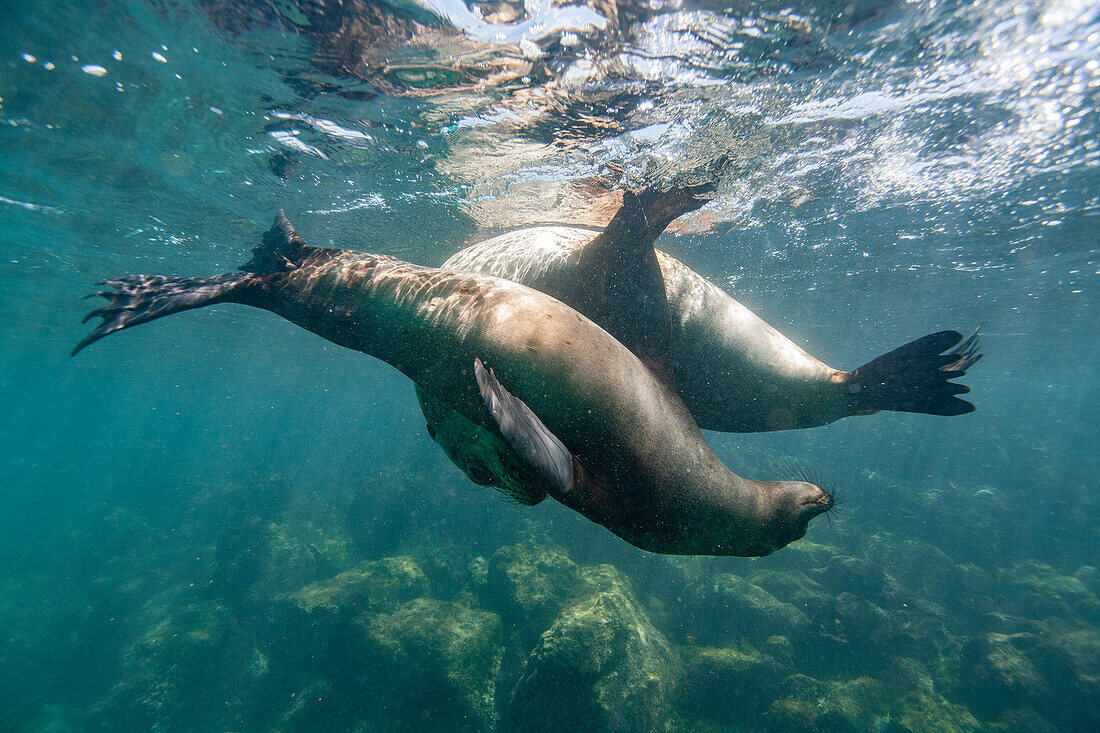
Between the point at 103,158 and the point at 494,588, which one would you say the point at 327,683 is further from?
the point at 103,158

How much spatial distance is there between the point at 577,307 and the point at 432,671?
9.86 meters

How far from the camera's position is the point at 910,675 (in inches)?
417

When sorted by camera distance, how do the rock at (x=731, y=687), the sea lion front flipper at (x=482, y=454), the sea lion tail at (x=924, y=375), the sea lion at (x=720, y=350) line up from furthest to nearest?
the rock at (x=731, y=687) < the sea lion at (x=720, y=350) < the sea lion tail at (x=924, y=375) < the sea lion front flipper at (x=482, y=454)

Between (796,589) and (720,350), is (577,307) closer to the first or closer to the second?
(720,350)

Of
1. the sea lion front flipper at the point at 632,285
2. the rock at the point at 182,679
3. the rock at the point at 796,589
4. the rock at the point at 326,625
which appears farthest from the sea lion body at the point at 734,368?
the rock at the point at 182,679

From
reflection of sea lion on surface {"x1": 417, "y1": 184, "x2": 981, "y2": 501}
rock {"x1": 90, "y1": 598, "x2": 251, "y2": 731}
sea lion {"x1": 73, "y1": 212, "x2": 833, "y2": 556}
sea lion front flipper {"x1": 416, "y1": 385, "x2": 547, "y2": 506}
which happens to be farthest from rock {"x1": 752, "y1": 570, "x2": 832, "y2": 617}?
rock {"x1": 90, "y1": 598, "x2": 251, "y2": 731}

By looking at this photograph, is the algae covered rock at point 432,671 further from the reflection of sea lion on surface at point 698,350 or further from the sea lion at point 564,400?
the sea lion at point 564,400

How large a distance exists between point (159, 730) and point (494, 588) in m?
9.12

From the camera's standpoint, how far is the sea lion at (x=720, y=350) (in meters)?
3.26

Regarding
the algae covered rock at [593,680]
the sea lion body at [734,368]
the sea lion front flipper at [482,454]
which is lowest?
the algae covered rock at [593,680]

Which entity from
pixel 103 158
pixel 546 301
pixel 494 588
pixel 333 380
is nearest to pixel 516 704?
pixel 494 588

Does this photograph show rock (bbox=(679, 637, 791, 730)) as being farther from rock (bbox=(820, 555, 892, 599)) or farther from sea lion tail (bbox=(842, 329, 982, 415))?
sea lion tail (bbox=(842, 329, 982, 415))

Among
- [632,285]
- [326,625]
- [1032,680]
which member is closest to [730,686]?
[1032,680]

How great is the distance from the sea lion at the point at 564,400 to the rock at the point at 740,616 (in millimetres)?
11717
